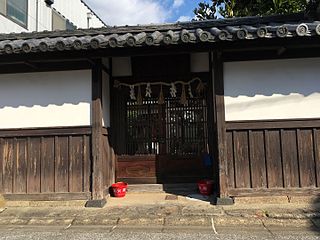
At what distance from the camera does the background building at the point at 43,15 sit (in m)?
14.0

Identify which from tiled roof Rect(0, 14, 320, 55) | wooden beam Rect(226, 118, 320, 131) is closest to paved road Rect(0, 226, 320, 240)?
wooden beam Rect(226, 118, 320, 131)

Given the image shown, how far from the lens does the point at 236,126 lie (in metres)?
6.73

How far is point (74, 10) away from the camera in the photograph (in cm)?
2048

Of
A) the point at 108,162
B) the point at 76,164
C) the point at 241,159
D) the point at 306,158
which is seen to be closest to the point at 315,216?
the point at 306,158

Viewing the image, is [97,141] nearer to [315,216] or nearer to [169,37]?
[169,37]

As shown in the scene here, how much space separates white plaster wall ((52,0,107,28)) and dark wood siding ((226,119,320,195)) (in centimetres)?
1557

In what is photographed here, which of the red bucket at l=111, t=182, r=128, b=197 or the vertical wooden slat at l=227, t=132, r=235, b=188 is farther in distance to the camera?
the red bucket at l=111, t=182, r=128, b=197

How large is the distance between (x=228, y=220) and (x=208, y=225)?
396 mm

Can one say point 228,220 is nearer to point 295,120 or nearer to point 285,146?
point 285,146

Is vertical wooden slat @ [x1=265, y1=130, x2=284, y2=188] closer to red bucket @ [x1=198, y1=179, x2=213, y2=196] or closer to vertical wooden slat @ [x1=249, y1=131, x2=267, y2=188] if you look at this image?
vertical wooden slat @ [x1=249, y1=131, x2=267, y2=188]

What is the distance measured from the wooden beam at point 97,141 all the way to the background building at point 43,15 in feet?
27.6

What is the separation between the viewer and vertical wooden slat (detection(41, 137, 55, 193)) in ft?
23.4

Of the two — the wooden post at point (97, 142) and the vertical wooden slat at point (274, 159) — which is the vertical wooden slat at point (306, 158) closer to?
the vertical wooden slat at point (274, 159)

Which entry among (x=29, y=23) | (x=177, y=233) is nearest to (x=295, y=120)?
(x=177, y=233)
